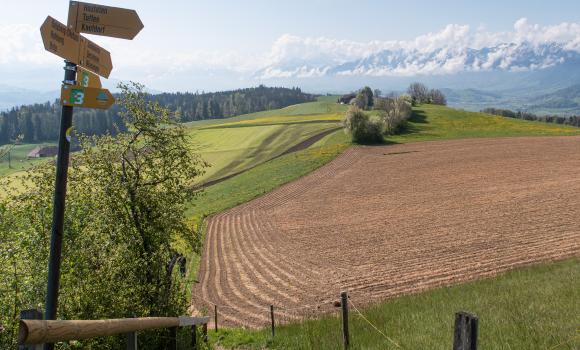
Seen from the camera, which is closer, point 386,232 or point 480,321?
point 480,321

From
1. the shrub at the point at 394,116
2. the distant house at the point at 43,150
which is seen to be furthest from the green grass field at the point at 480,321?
the shrub at the point at 394,116

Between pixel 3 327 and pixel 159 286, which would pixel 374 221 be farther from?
pixel 3 327

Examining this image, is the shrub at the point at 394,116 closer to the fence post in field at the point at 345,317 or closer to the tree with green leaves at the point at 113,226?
the tree with green leaves at the point at 113,226

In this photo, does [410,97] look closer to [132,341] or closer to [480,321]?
[480,321]

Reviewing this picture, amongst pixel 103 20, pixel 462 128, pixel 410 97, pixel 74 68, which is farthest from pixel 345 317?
pixel 410 97

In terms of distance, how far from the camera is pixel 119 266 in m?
11.2

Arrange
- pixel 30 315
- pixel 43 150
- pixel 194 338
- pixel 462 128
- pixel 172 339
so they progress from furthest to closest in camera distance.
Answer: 1. pixel 43 150
2. pixel 462 128
3. pixel 194 338
4. pixel 172 339
5. pixel 30 315

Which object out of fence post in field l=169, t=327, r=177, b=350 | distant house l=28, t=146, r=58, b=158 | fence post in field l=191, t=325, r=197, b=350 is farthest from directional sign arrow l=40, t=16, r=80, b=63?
fence post in field l=191, t=325, r=197, b=350

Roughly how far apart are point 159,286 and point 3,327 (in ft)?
15.0

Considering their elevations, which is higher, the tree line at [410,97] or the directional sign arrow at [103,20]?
the tree line at [410,97]

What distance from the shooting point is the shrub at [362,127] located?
84750mm

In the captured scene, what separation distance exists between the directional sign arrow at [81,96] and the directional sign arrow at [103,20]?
719 millimetres

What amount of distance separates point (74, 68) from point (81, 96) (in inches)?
14.6

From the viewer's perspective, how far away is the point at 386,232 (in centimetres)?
3575
